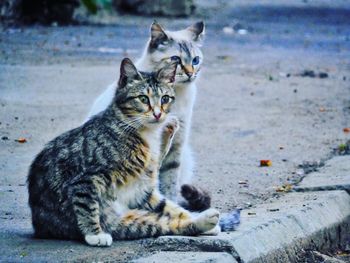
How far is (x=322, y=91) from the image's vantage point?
1091 cm

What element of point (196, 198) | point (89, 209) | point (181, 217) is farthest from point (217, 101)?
point (89, 209)

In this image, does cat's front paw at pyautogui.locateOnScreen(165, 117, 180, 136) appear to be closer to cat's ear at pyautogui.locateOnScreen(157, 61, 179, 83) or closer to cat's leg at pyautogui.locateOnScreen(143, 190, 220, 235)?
cat's ear at pyautogui.locateOnScreen(157, 61, 179, 83)

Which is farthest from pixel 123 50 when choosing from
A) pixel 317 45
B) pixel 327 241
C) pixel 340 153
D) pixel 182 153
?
pixel 327 241

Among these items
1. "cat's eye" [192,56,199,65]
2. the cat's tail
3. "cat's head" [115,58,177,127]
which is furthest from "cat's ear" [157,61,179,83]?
"cat's eye" [192,56,199,65]

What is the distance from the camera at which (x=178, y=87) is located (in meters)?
6.60

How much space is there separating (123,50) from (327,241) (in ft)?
27.2

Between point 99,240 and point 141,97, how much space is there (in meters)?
0.88

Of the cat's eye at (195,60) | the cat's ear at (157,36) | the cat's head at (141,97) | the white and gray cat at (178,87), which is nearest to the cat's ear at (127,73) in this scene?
the cat's head at (141,97)

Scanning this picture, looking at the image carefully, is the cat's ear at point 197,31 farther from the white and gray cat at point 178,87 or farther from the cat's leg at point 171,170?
the cat's leg at point 171,170

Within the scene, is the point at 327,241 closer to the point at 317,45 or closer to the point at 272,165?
the point at 272,165

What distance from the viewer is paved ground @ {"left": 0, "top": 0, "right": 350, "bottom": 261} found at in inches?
256

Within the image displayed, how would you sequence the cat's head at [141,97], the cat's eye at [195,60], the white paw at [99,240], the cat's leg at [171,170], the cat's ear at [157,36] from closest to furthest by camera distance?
the white paw at [99,240] → the cat's head at [141,97] → the cat's leg at [171,170] → the cat's eye at [195,60] → the cat's ear at [157,36]

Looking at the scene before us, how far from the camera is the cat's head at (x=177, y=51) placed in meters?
6.56

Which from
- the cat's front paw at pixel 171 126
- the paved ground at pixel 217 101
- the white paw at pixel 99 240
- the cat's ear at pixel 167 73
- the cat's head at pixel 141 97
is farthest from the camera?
the paved ground at pixel 217 101
